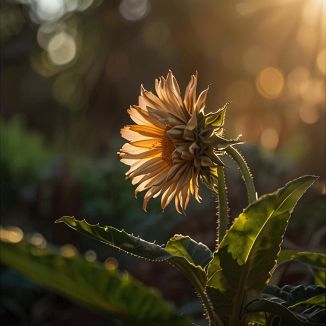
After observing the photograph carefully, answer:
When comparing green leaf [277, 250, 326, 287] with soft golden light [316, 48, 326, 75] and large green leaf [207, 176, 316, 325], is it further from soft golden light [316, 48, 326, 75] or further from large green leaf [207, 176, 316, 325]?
soft golden light [316, 48, 326, 75]

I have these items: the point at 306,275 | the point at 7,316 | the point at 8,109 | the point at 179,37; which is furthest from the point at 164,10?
the point at 306,275

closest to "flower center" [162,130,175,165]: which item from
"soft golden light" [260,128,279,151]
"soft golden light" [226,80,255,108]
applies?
"soft golden light" [260,128,279,151]

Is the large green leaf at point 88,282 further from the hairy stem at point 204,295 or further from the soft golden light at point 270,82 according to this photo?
the soft golden light at point 270,82

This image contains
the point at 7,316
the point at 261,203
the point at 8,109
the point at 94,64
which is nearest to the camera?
the point at 261,203

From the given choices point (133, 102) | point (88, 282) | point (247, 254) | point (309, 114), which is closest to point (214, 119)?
point (247, 254)

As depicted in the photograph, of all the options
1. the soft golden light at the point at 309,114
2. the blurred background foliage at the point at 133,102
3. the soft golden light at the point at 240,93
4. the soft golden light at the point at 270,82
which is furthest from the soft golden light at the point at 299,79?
the soft golden light at the point at 240,93

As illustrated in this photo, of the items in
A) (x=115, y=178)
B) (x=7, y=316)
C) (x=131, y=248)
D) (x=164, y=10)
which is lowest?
(x=7, y=316)

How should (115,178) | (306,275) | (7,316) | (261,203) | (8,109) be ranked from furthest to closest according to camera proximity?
(8,109) < (115,178) < (7,316) < (306,275) < (261,203)

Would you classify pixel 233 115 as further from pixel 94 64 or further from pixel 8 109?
pixel 8 109
